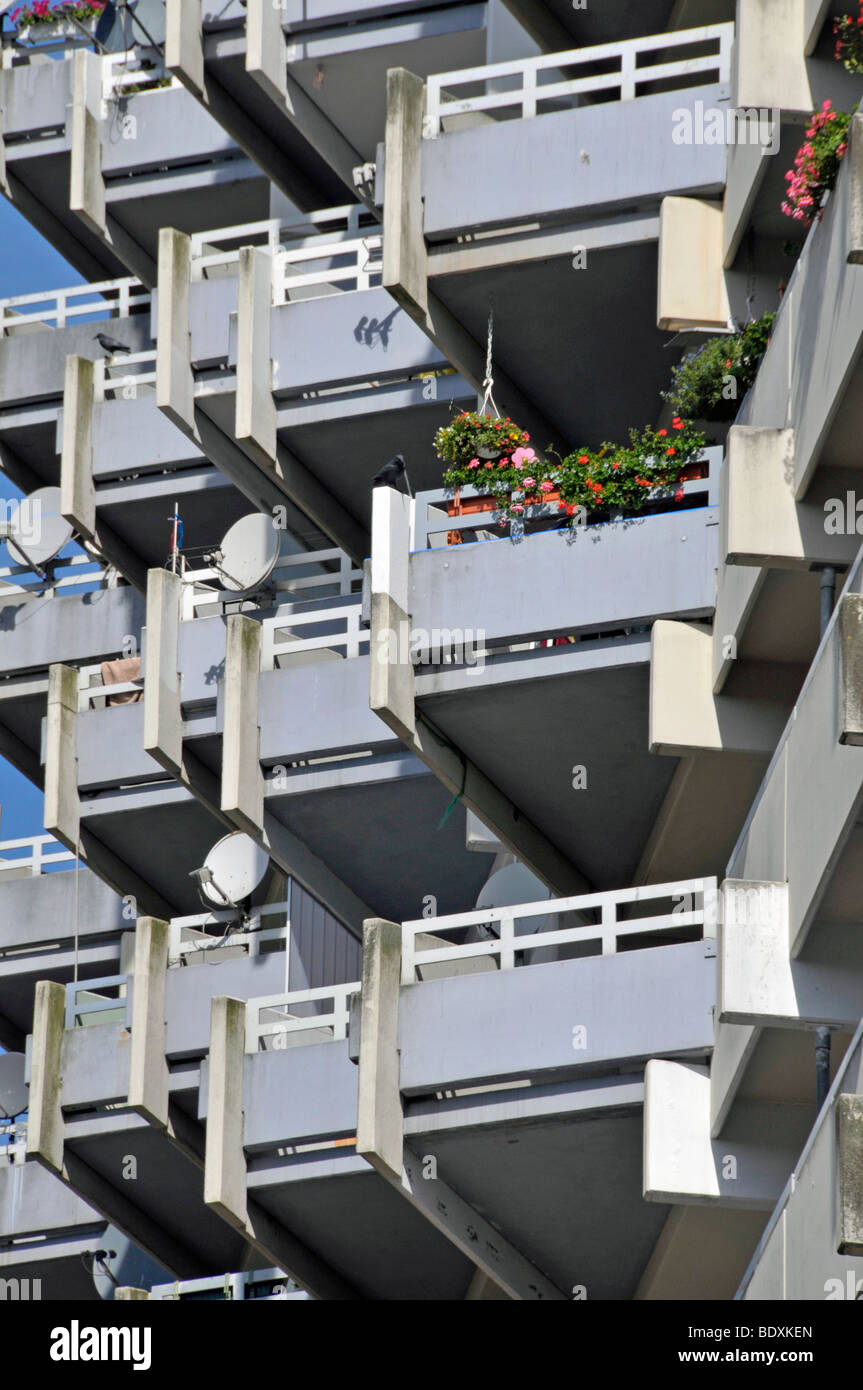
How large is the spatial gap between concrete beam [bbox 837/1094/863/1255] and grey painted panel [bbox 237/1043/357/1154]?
10339mm

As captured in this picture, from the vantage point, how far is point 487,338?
91.0 feet

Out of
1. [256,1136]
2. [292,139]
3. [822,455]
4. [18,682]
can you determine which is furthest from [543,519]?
[18,682]

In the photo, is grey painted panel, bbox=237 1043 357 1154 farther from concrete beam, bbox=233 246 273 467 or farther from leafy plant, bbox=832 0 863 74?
leafy plant, bbox=832 0 863 74

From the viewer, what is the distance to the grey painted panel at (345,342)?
98.5 feet

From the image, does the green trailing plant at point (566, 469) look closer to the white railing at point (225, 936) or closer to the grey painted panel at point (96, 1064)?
the white railing at point (225, 936)

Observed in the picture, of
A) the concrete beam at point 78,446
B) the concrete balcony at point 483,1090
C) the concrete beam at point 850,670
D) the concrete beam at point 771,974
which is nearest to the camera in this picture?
the concrete beam at point 850,670

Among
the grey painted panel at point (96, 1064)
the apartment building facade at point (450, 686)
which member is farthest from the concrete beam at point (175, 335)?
the grey painted panel at point (96, 1064)

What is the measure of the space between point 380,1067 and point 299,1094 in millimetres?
2563

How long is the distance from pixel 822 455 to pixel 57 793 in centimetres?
1387

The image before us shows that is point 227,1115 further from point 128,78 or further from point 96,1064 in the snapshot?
point 128,78

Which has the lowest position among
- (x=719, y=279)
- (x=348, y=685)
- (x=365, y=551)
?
(x=348, y=685)

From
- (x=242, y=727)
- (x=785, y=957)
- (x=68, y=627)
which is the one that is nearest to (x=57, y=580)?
(x=68, y=627)

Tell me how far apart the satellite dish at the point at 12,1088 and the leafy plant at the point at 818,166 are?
1964cm
